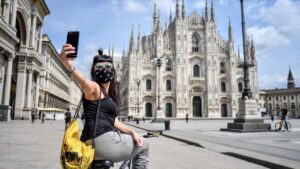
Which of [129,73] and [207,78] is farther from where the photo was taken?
[207,78]

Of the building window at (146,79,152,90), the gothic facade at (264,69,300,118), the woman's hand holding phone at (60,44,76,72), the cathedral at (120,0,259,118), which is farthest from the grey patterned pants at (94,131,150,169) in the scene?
the gothic facade at (264,69,300,118)

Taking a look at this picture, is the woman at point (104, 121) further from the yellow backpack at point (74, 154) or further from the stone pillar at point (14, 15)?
the stone pillar at point (14, 15)

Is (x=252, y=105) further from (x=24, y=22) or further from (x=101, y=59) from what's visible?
(x=24, y=22)

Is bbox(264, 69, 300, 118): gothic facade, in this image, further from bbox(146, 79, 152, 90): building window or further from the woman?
the woman

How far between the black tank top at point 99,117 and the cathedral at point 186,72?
41712 mm

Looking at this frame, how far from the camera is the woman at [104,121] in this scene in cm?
216

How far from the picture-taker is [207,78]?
1924 inches

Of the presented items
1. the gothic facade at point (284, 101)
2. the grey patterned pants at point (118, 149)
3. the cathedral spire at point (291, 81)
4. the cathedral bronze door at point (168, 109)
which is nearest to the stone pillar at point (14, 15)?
the grey patterned pants at point (118, 149)

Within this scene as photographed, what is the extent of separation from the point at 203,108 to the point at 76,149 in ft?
159

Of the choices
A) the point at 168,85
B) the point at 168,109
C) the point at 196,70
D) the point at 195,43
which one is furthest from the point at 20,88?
the point at 195,43

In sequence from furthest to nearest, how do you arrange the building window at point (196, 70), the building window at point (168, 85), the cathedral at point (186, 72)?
the building window at point (196, 70)
the building window at point (168, 85)
the cathedral at point (186, 72)

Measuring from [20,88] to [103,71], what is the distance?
1008 inches

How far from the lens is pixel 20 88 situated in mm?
24656

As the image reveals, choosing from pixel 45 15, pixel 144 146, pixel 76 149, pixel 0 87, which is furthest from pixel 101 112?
pixel 45 15
